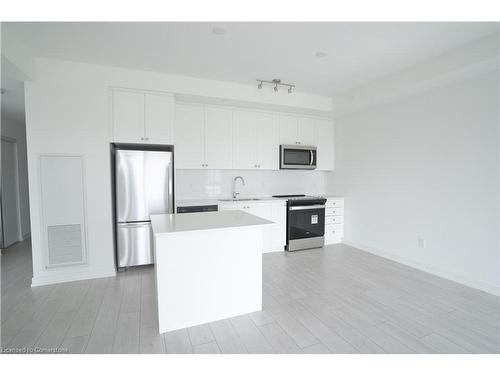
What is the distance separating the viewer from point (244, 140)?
4.31 meters

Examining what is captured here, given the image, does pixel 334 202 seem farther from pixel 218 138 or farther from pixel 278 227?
pixel 218 138

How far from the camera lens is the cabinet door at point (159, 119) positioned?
3.39 meters

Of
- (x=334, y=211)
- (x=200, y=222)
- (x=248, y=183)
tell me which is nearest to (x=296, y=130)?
(x=248, y=183)

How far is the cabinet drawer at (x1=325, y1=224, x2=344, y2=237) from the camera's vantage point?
15.4 feet

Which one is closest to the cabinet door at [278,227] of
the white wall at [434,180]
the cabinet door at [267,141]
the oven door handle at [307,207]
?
the oven door handle at [307,207]

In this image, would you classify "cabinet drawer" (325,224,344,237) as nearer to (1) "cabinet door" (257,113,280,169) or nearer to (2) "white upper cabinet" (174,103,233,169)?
(1) "cabinet door" (257,113,280,169)

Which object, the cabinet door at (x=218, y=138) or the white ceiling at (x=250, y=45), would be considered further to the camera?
the cabinet door at (x=218, y=138)

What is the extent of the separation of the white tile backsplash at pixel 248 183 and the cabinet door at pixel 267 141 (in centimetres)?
35

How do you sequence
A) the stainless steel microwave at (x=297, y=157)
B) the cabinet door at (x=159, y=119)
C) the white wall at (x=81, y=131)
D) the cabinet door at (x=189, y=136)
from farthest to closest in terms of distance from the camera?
1. the stainless steel microwave at (x=297, y=157)
2. the cabinet door at (x=189, y=136)
3. the cabinet door at (x=159, y=119)
4. the white wall at (x=81, y=131)

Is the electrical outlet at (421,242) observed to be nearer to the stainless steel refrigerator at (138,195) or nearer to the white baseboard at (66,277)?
the stainless steel refrigerator at (138,195)

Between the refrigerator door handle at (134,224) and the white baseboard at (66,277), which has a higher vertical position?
the refrigerator door handle at (134,224)

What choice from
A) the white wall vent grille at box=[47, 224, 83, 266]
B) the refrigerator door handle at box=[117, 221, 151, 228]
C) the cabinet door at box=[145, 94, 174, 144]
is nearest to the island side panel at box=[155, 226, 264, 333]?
the refrigerator door handle at box=[117, 221, 151, 228]

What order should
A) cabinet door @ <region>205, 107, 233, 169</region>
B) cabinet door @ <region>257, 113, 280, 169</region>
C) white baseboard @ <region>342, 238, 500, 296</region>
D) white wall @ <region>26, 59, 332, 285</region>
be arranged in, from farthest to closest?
cabinet door @ <region>257, 113, 280, 169</region> < cabinet door @ <region>205, 107, 233, 169</region> < white wall @ <region>26, 59, 332, 285</region> < white baseboard @ <region>342, 238, 500, 296</region>

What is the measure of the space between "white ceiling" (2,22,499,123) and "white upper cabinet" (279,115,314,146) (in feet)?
3.94
